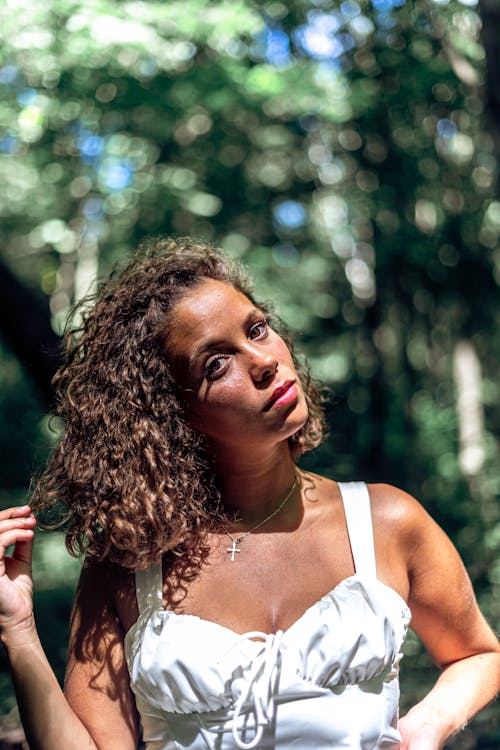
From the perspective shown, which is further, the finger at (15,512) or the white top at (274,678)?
the finger at (15,512)

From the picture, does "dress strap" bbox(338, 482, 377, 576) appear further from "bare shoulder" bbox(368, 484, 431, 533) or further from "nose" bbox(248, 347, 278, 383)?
"nose" bbox(248, 347, 278, 383)

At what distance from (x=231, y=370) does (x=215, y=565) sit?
490mm

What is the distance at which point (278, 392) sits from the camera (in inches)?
75.6

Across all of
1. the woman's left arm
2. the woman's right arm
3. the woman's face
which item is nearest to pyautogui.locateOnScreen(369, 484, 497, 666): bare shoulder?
the woman's left arm

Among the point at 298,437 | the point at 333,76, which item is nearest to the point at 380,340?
the point at 333,76

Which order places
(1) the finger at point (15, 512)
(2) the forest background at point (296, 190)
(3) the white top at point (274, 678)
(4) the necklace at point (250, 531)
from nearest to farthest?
(3) the white top at point (274, 678), (1) the finger at point (15, 512), (4) the necklace at point (250, 531), (2) the forest background at point (296, 190)

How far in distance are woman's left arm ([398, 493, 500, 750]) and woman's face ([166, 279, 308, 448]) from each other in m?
0.44

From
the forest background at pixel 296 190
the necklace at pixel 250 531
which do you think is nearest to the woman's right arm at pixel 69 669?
the necklace at pixel 250 531

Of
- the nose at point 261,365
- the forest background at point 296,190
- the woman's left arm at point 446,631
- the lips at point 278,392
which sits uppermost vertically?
the nose at point 261,365

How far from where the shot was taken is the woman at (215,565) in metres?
1.84

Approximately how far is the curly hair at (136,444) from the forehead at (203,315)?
3 centimetres

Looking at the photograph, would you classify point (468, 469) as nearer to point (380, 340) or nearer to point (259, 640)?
point (380, 340)

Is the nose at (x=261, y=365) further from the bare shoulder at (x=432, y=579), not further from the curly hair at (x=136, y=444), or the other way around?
the bare shoulder at (x=432, y=579)

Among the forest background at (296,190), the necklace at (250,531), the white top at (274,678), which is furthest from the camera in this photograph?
the forest background at (296,190)
